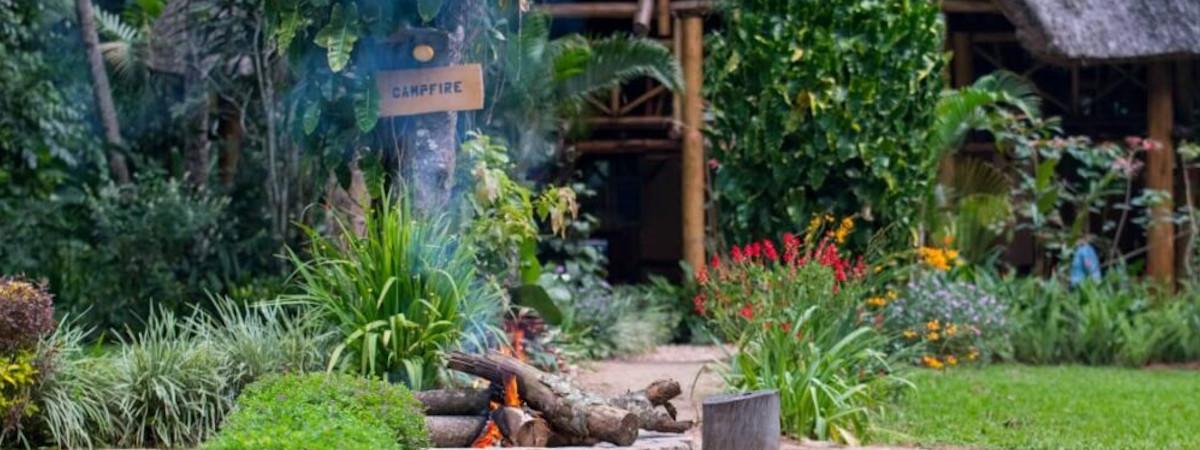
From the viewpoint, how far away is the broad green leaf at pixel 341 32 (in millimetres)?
7660

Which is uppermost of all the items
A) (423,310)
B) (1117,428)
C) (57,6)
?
(57,6)

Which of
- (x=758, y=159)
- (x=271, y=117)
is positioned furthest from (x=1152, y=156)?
(x=271, y=117)

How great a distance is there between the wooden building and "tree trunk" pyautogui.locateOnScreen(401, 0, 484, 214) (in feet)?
19.4

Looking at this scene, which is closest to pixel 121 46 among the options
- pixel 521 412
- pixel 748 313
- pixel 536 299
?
pixel 536 299

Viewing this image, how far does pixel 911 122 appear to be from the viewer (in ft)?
33.5

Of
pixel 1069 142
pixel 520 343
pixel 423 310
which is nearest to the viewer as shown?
Answer: pixel 423 310

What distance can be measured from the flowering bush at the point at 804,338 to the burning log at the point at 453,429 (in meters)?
1.74

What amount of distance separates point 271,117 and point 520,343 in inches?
161

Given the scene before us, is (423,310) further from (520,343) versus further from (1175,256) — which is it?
(1175,256)

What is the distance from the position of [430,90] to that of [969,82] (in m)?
9.20

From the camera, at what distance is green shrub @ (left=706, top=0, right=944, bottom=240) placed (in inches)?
394

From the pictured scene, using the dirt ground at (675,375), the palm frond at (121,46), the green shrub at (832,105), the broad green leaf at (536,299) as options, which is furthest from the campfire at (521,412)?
the palm frond at (121,46)

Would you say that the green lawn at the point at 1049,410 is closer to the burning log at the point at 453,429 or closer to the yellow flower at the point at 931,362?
the yellow flower at the point at 931,362

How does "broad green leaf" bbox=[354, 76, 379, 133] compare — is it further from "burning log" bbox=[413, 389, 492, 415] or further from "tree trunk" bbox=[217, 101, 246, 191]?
"tree trunk" bbox=[217, 101, 246, 191]
